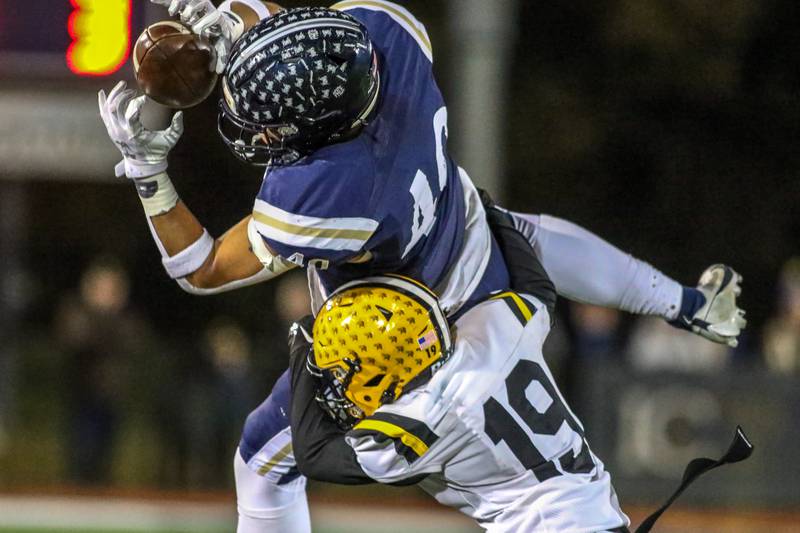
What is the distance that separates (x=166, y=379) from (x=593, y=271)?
6061 millimetres

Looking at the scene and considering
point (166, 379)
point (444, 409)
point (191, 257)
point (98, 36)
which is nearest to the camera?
point (444, 409)

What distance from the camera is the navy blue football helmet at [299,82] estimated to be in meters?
3.46

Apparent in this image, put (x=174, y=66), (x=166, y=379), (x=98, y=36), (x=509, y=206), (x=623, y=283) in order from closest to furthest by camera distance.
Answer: (x=174, y=66) → (x=623, y=283) → (x=98, y=36) → (x=166, y=379) → (x=509, y=206)

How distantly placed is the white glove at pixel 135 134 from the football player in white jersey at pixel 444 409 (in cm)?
58

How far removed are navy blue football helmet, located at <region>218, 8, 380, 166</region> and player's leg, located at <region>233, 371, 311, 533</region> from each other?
2.77 ft

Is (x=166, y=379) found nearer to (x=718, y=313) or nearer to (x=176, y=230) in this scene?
(x=718, y=313)

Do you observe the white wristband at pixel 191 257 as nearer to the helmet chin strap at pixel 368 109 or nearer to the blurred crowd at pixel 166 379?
the helmet chin strap at pixel 368 109

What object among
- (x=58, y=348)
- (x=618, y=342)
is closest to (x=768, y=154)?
(x=618, y=342)

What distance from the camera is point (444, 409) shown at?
3.56 m

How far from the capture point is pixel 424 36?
3.95 metres

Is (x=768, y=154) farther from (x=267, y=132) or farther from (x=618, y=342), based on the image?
(x=267, y=132)

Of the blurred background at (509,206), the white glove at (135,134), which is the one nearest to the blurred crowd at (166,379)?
the blurred background at (509,206)

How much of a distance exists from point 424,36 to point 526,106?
353 inches

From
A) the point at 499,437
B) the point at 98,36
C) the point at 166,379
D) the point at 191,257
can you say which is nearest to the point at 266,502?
the point at 191,257
